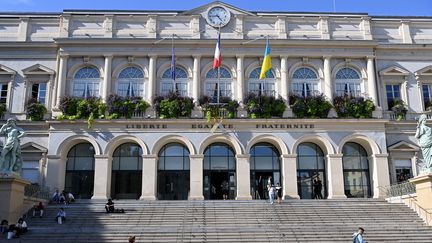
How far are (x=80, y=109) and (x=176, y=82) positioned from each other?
6835 millimetres

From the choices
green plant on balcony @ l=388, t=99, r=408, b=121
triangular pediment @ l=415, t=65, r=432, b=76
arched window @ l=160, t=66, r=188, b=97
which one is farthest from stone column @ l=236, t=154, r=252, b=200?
triangular pediment @ l=415, t=65, r=432, b=76

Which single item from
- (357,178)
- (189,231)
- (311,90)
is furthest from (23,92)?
(357,178)

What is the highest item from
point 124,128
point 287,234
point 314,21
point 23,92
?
point 314,21

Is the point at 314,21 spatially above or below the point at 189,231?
above

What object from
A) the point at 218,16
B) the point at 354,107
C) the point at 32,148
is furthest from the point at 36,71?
the point at 354,107

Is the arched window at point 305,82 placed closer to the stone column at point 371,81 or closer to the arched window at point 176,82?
the stone column at point 371,81

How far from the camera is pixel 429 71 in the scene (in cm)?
3434

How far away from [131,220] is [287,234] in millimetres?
8176

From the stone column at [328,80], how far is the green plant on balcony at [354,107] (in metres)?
0.72

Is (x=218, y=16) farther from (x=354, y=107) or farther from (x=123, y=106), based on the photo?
(x=354, y=107)

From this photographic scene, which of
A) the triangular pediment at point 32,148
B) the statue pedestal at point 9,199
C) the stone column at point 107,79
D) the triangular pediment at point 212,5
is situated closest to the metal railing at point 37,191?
the statue pedestal at point 9,199

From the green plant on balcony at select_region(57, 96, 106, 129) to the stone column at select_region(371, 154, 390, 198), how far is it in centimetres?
1845

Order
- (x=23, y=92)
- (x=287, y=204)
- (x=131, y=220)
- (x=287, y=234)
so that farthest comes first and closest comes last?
(x=23, y=92)
(x=287, y=204)
(x=131, y=220)
(x=287, y=234)

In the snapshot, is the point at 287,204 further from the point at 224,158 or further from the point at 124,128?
the point at 124,128
